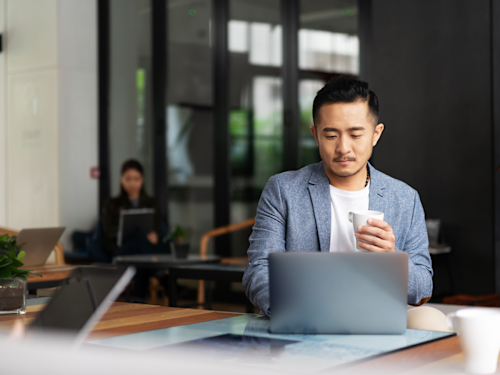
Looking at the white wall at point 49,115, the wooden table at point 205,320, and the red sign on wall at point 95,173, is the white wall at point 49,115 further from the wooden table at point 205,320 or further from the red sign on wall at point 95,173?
the wooden table at point 205,320

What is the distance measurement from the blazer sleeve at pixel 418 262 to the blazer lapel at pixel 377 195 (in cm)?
11

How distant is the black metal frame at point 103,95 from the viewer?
703 cm

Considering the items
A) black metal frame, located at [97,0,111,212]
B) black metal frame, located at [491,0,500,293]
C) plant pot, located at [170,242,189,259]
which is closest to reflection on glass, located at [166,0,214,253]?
black metal frame, located at [97,0,111,212]

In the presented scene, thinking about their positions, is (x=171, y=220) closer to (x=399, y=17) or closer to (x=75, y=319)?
(x=399, y=17)

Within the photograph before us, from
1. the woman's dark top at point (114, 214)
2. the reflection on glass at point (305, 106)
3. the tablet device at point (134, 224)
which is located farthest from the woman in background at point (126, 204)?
the reflection on glass at point (305, 106)

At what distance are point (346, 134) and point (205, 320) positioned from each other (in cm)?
78

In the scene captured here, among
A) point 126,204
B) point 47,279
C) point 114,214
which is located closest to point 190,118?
point 126,204

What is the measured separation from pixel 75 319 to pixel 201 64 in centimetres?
538

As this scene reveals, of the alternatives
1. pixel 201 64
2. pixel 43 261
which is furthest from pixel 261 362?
pixel 201 64

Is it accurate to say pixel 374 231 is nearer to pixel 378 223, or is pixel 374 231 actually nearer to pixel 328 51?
pixel 378 223

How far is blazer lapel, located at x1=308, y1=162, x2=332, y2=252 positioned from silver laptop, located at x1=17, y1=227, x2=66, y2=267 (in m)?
1.51

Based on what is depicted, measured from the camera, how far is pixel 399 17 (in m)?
4.79

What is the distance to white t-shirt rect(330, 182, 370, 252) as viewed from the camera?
2.07m

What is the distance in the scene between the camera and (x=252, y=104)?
6.00m
